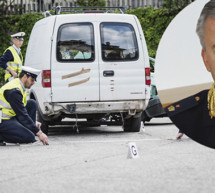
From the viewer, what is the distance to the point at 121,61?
10.4m

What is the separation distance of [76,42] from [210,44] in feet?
27.9

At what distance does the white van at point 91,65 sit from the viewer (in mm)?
10195

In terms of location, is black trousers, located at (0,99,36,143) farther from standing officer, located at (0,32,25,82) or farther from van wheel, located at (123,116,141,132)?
van wheel, located at (123,116,141,132)

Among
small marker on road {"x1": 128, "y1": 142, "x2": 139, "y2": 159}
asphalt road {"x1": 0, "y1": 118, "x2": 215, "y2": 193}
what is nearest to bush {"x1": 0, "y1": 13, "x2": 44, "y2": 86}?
asphalt road {"x1": 0, "y1": 118, "x2": 215, "y2": 193}

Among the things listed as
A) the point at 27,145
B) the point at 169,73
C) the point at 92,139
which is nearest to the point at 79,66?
the point at 92,139

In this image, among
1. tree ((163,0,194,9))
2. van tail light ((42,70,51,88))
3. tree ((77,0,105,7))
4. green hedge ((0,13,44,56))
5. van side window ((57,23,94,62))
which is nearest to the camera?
tree ((163,0,194,9))

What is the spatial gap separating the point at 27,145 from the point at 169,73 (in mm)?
7027

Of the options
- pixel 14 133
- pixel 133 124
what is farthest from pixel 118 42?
pixel 14 133

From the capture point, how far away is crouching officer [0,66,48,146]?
8.65m

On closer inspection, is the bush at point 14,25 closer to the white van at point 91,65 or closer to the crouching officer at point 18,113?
the white van at point 91,65

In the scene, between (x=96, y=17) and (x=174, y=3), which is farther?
(x=96, y=17)

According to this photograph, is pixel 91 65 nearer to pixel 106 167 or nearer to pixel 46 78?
pixel 46 78

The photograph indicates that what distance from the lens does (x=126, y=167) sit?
6.23m

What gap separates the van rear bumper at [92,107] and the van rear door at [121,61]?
0.34 ft
